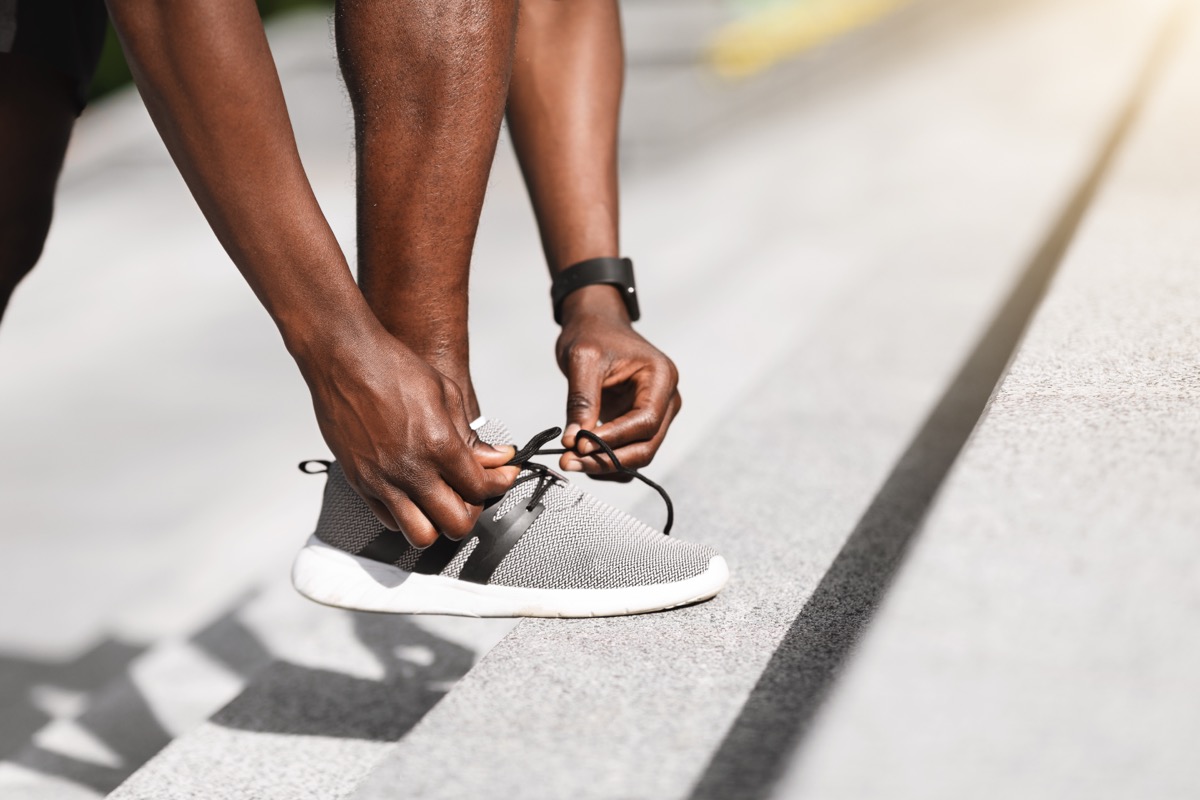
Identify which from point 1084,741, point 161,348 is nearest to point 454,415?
point 1084,741

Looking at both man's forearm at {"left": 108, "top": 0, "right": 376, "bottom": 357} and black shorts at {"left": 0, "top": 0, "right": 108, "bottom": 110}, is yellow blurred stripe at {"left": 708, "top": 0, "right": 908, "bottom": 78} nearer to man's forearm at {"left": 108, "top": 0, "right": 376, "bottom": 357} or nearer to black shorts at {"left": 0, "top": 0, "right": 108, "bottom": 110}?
black shorts at {"left": 0, "top": 0, "right": 108, "bottom": 110}

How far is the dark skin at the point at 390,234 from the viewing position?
108cm

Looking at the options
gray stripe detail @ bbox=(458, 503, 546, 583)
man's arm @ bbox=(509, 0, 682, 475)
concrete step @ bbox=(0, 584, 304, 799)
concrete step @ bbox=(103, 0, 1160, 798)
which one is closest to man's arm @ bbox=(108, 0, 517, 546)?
gray stripe detail @ bbox=(458, 503, 546, 583)

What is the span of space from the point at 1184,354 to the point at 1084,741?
69 centimetres

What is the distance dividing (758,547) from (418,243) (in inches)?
22.6

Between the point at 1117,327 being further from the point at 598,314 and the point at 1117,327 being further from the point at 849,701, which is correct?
the point at 849,701

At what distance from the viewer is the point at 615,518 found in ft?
4.42

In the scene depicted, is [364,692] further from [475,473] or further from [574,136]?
[574,136]

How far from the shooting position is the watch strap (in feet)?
4.95

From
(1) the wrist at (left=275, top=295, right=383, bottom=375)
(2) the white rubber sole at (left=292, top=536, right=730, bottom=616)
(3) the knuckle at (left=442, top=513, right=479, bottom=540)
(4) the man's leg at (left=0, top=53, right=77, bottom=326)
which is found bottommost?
(2) the white rubber sole at (left=292, top=536, right=730, bottom=616)

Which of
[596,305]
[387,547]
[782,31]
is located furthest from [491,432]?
[782,31]

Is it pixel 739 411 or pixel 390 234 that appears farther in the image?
pixel 739 411

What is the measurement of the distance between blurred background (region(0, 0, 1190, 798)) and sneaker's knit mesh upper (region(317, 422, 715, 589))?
27 cm

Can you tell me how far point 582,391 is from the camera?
136cm
